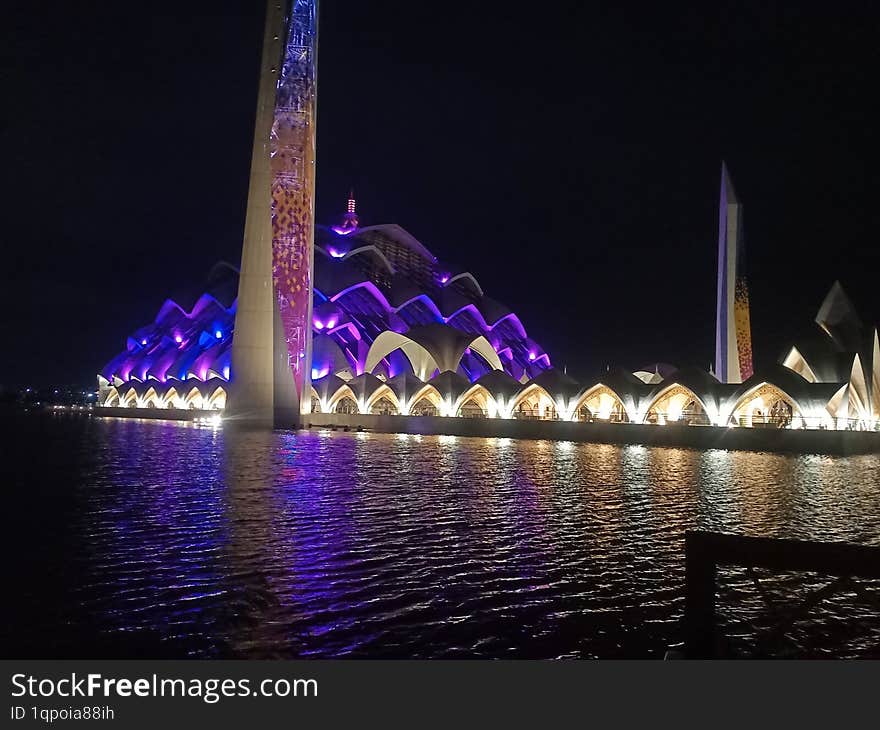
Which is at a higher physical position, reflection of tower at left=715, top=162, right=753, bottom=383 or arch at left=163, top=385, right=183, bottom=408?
reflection of tower at left=715, top=162, right=753, bottom=383

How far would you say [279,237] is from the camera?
37719mm

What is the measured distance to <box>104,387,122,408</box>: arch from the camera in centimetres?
7019

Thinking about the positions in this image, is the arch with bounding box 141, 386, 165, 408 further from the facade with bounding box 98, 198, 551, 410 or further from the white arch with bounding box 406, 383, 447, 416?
the white arch with bounding box 406, 383, 447, 416

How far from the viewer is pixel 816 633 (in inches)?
215

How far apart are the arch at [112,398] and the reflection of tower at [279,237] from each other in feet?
126

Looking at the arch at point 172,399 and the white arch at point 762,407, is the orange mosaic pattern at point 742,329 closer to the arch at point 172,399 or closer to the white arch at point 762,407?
the white arch at point 762,407

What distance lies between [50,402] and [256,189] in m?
109

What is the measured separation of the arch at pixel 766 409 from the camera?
3341 cm

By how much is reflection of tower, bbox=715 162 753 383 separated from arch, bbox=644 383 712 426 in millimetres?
3904

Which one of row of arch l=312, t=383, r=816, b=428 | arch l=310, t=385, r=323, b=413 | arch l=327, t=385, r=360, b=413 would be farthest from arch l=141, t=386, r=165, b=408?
row of arch l=312, t=383, r=816, b=428

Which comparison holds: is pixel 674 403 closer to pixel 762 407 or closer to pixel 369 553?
pixel 762 407

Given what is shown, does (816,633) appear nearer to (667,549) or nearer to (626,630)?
(626,630)

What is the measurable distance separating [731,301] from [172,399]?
145 ft
